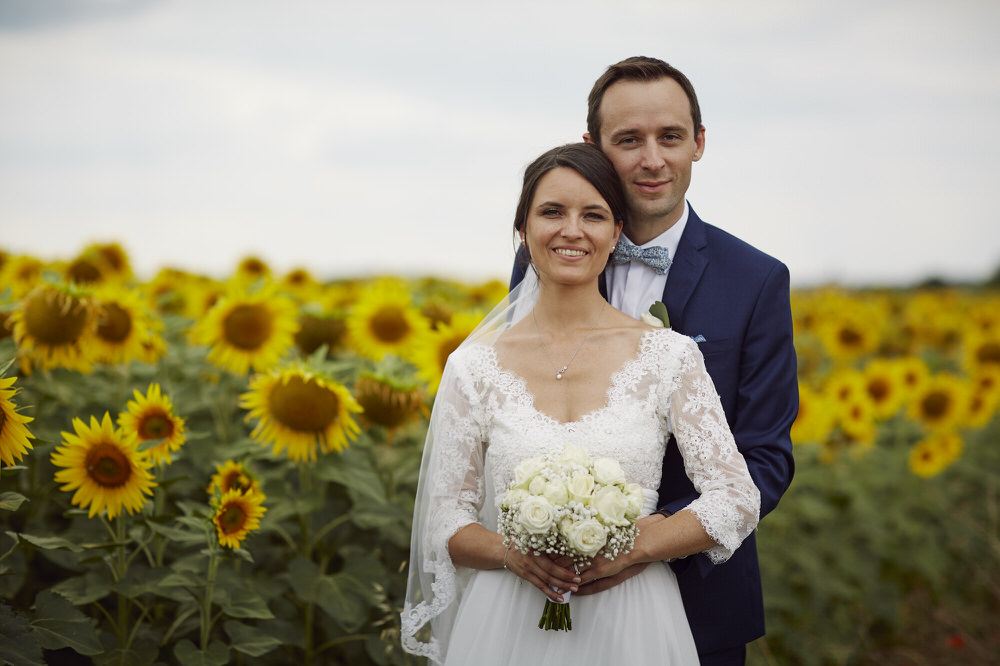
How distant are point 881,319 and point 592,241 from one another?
21.2 ft

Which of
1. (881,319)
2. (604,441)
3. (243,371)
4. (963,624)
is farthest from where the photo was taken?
(881,319)

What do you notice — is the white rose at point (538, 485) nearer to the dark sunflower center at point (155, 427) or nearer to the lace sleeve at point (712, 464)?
the lace sleeve at point (712, 464)

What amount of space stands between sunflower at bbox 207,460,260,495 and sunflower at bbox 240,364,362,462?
298mm

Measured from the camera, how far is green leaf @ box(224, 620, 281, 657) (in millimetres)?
2947

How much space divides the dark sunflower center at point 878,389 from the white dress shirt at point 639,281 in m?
4.02

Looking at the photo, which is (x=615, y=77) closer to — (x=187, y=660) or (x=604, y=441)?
(x=604, y=441)

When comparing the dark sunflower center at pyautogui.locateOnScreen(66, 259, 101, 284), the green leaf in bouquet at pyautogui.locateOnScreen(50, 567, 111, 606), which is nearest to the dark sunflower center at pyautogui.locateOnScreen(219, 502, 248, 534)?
the green leaf in bouquet at pyautogui.locateOnScreen(50, 567, 111, 606)

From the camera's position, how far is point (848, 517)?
18.8 ft

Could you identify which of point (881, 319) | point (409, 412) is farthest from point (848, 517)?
point (409, 412)

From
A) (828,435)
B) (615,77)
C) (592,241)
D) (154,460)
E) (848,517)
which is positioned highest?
(615,77)

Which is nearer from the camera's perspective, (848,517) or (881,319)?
(848,517)

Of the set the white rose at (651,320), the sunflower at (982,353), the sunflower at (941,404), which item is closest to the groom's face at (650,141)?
the white rose at (651,320)

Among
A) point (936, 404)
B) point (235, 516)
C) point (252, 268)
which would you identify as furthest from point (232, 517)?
point (936, 404)

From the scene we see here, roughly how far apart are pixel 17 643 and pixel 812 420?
496 centimetres
